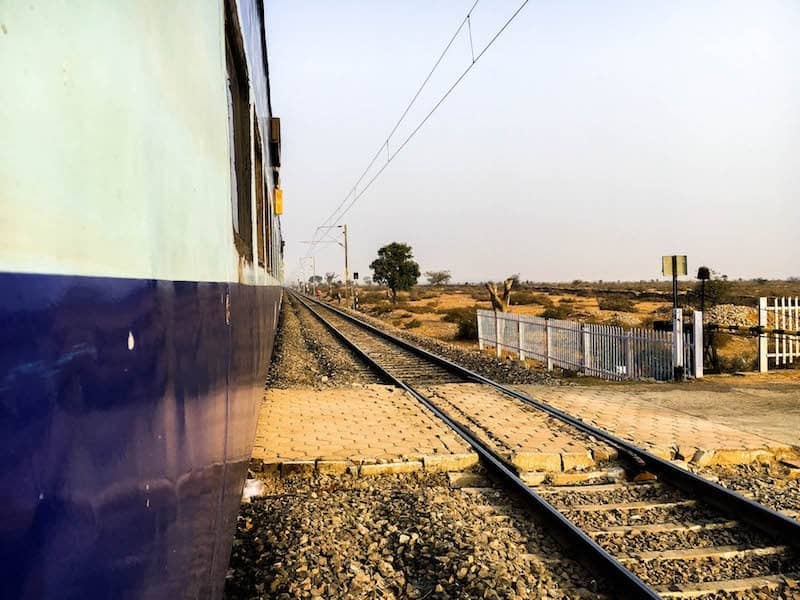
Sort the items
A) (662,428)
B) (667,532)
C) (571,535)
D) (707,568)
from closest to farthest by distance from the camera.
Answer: (707,568) → (571,535) → (667,532) → (662,428)

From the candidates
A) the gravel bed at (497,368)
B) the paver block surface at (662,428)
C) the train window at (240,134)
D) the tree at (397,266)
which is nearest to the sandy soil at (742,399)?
the paver block surface at (662,428)

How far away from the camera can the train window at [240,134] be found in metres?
3.36

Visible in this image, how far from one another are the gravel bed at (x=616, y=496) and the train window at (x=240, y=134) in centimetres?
337

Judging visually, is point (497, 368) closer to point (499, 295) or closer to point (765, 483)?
point (499, 295)

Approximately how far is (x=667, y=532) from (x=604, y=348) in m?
9.23

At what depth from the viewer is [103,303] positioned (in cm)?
104

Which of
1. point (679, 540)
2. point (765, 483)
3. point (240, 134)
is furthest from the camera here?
point (765, 483)

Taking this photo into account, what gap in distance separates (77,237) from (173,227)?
68 cm

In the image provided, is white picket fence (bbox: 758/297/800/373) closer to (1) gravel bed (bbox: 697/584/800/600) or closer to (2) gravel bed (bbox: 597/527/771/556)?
(2) gravel bed (bbox: 597/527/771/556)

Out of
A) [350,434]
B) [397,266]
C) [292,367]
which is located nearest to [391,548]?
[350,434]

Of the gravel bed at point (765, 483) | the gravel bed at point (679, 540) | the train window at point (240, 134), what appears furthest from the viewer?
the gravel bed at point (765, 483)

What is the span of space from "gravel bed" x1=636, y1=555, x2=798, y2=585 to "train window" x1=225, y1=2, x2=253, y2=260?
328 centimetres

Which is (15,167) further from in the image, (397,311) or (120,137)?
(397,311)

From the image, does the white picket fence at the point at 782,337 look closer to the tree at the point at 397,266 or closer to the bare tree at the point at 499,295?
the bare tree at the point at 499,295
